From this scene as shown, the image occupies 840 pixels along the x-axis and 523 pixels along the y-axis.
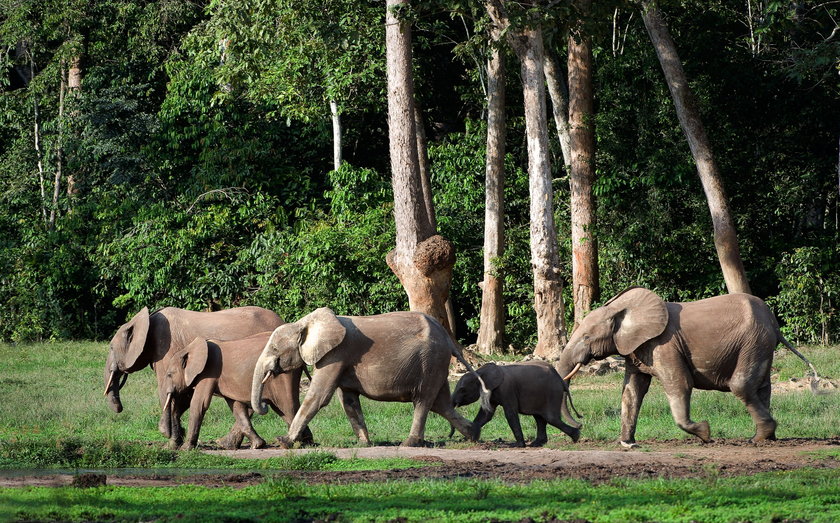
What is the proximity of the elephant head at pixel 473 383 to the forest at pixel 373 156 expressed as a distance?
8538 millimetres

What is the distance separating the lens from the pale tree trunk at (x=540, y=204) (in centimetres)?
2408

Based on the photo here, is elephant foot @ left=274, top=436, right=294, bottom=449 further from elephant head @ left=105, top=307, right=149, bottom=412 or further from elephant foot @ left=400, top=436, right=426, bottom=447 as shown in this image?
elephant head @ left=105, top=307, right=149, bottom=412

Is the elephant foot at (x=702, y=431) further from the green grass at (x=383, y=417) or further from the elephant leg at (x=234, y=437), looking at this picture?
the elephant leg at (x=234, y=437)

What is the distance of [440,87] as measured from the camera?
3275 cm

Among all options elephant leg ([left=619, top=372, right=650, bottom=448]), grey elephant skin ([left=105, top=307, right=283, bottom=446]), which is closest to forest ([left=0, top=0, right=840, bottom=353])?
grey elephant skin ([left=105, top=307, right=283, bottom=446])

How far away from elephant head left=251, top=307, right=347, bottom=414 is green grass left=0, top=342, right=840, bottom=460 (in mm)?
1329

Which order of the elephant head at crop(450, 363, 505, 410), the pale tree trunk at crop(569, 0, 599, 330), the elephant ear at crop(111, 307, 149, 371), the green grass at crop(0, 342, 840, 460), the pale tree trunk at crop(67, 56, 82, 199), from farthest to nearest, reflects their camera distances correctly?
the pale tree trunk at crop(67, 56, 82, 199), the pale tree trunk at crop(569, 0, 599, 330), the elephant ear at crop(111, 307, 149, 371), the green grass at crop(0, 342, 840, 460), the elephant head at crop(450, 363, 505, 410)

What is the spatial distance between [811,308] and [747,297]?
13.0 metres

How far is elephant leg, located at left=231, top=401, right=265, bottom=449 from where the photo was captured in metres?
14.8

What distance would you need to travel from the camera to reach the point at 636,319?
1413cm

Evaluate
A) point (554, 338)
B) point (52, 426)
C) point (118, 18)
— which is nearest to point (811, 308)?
point (554, 338)

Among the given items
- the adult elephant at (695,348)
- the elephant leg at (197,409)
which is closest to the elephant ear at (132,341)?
the elephant leg at (197,409)

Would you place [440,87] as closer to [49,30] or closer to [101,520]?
[49,30]

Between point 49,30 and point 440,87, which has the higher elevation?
point 49,30
